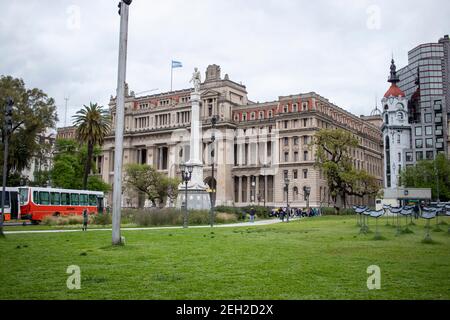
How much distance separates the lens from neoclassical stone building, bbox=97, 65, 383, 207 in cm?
8931

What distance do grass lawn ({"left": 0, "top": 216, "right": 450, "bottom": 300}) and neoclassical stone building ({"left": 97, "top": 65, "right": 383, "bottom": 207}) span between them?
233 ft

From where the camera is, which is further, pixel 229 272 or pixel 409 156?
pixel 409 156

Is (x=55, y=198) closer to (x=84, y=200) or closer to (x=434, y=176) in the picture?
(x=84, y=200)

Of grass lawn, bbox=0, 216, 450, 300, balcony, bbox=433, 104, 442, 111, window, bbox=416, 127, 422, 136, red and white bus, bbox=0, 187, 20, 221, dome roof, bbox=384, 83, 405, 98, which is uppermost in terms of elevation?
dome roof, bbox=384, 83, 405, 98

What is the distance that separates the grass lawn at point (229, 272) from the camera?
9376mm

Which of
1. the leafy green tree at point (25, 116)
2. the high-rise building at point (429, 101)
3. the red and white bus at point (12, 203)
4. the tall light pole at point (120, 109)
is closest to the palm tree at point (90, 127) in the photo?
the leafy green tree at point (25, 116)

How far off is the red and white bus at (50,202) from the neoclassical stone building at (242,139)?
3722cm

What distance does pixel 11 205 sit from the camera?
48531mm

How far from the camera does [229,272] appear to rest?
11914 millimetres

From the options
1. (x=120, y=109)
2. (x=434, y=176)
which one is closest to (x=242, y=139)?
(x=434, y=176)

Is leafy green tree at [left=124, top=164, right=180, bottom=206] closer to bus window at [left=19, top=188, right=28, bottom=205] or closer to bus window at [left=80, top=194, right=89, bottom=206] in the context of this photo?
bus window at [left=80, top=194, right=89, bottom=206]

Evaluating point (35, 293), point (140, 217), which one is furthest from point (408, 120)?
point (35, 293)

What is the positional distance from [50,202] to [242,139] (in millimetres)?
55583
